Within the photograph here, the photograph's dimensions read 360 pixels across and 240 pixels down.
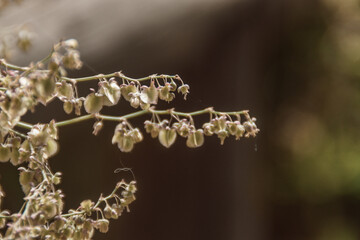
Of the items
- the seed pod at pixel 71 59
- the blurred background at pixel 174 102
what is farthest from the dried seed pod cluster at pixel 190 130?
the blurred background at pixel 174 102

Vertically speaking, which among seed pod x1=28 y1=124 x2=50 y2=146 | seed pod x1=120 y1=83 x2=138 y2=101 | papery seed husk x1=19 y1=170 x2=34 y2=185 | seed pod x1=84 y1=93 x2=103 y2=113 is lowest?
papery seed husk x1=19 y1=170 x2=34 y2=185

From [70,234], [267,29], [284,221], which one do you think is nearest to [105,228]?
[70,234]

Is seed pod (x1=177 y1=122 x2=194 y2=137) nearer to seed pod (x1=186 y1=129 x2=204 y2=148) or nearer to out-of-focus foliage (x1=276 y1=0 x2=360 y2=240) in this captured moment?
seed pod (x1=186 y1=129 x2=204 y2=148)

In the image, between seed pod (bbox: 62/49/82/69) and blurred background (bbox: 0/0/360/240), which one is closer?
seed pod (bbox: 62/49/82/69)

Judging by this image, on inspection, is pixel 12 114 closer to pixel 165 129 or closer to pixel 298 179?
pixel 165 129

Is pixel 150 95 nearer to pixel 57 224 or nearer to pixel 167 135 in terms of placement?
pixel 167 135

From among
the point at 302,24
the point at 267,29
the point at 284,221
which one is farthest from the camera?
the point at 284,221

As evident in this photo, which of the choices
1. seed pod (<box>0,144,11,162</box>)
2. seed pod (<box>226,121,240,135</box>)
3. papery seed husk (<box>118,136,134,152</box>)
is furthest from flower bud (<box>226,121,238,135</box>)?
seed pod (<box>0,144,11,162</box>)

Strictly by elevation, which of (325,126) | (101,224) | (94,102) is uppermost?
(94,102)

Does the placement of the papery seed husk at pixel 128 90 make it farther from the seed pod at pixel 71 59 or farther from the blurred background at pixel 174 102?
the blurred background at pixel 174 102

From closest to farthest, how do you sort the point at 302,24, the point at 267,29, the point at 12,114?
the point at 12,114 < the point at 267,29 < the point at 302,24

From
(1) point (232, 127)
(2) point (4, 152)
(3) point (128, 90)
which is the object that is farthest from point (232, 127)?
(2) point (4, 152)
